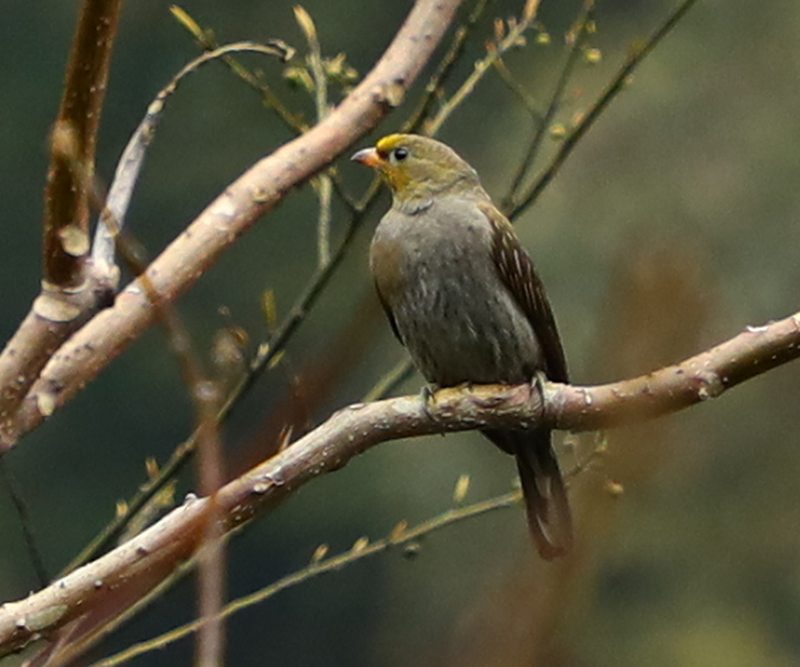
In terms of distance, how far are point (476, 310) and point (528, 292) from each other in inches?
4.0

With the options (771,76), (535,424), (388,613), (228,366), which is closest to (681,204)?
(771,76)

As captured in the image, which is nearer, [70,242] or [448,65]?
[70,242]

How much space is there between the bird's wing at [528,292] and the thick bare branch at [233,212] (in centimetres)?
94

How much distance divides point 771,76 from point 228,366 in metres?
13.6

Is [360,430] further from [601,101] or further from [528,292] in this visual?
[528,292]

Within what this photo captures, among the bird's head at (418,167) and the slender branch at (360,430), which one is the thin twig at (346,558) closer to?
the slender branch at (360,430)

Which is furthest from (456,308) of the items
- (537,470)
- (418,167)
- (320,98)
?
(320,98)

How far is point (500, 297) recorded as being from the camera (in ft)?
9.16

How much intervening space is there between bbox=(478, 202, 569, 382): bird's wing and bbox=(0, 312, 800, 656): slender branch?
2.40 ft

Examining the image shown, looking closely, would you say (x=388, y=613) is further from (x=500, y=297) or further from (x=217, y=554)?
(x=217, y=554)

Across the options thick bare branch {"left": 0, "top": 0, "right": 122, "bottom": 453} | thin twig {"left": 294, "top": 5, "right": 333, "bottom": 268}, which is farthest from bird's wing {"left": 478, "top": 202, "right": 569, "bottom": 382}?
thick bare branch {"left": 0, "top": 0, "right": 122, "bottom": 453}

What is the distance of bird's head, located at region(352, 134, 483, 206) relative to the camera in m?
3.01

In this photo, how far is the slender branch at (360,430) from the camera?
5.01 feet

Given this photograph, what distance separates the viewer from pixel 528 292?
2.83 m
